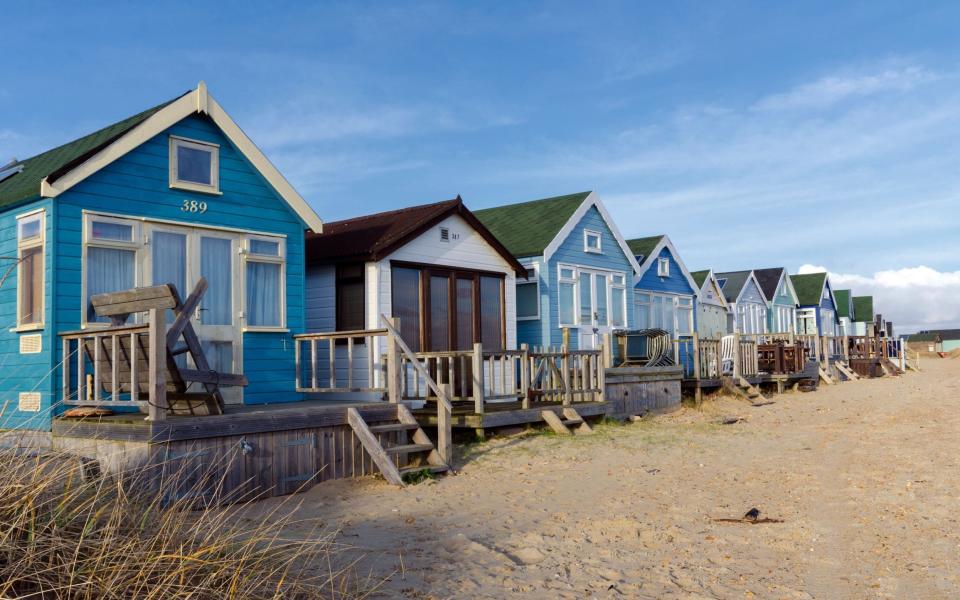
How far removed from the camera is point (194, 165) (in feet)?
40.3

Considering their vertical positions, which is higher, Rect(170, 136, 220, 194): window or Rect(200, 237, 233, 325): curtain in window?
Rect(170, 136, 220, 194): window

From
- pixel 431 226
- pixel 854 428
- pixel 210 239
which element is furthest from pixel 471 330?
pixel 854 428

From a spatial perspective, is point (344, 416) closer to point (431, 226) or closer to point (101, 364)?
point (101, 364)

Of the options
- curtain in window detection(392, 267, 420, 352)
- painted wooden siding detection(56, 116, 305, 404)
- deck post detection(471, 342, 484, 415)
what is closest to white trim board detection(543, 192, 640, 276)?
curtain in window detection(392, 267, 420, 352)

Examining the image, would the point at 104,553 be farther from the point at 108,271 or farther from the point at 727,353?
the point at 727,353

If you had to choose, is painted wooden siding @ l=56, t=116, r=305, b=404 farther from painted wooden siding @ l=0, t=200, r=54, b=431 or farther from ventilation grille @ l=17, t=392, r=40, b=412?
ventilation grille @ l=17, t=392, r=40, b=412

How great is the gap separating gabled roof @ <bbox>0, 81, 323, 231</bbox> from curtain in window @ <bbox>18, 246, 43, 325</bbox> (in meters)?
0.77

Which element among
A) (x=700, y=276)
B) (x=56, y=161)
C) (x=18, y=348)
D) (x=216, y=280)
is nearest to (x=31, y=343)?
(x=18, y=348)

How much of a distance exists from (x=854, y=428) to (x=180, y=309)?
12.9m

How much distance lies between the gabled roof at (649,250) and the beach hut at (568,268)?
1.25m

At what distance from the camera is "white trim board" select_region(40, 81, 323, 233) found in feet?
35.1

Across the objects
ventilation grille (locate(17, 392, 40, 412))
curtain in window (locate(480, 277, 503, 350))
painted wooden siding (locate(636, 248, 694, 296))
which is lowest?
ventilation grille (locate(17, 392, 40, 412))

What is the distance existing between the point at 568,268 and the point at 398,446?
11526 mm

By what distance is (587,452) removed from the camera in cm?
1297
